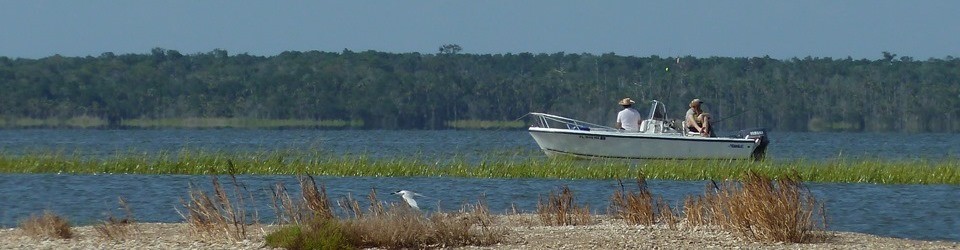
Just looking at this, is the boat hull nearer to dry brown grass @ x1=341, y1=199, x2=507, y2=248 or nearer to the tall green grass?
the tall green grass

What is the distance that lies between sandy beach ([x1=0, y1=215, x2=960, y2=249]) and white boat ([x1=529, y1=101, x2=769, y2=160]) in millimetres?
15280

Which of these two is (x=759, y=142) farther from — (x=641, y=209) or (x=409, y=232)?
(x=409, y=232)

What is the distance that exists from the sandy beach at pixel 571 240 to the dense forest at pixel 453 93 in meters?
93.5

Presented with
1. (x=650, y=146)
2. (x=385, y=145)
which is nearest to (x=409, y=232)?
(x=650, y=146)

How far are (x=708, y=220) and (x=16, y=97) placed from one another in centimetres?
10520

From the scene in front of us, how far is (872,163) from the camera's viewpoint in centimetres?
2970

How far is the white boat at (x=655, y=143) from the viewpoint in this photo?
32688mm

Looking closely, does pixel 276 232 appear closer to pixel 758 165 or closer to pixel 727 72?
pixel 758 165

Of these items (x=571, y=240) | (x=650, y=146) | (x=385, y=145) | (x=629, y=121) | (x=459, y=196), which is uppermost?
(x=629, y=121)

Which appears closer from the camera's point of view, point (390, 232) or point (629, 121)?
point (390, 232)

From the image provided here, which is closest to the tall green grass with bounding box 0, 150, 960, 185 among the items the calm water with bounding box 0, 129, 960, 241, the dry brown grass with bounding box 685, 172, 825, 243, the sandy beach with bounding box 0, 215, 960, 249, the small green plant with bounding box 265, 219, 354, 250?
the calm water with bounding box 0, 129, 960, 241

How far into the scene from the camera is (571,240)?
15578 millimetres

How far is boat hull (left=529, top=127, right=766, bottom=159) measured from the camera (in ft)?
107

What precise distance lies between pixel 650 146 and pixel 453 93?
87237 millimetres
